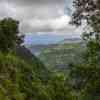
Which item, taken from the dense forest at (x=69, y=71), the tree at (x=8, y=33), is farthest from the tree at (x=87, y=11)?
the tree at (x=8, y=33)

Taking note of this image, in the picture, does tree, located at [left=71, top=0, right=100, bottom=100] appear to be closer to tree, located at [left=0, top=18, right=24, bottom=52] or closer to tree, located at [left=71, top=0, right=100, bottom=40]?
tree, located at [left=71, top=0, right=100, bottom=40]

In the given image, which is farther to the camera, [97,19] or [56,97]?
[56,97]

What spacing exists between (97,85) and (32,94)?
23.8 m

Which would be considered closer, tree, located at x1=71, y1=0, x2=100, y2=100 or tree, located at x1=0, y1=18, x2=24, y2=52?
tree, located at x1=71, y1=0, x2=100, y2=100

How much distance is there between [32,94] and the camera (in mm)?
44625

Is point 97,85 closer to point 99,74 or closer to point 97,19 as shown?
point 99,74

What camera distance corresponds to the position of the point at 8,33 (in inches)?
2517

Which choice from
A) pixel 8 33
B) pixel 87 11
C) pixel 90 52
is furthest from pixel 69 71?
pixel 8 33

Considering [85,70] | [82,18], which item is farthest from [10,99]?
[82,18]

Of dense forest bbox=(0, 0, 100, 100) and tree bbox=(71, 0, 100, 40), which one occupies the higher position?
tree bbox=(71, 0, 100, 40)

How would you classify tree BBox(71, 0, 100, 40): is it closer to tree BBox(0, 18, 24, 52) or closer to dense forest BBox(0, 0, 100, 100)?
dense forest BBox(0, 0, 100, 100)

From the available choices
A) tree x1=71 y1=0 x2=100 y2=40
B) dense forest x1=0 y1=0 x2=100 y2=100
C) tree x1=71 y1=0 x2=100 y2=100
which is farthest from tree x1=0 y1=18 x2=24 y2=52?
tree x1=71 y1=0 x2=100 y2=40

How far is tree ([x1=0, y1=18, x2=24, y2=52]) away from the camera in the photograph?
59381 mm

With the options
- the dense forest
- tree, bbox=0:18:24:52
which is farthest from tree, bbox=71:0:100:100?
tree, bbox=0:18:24:52
